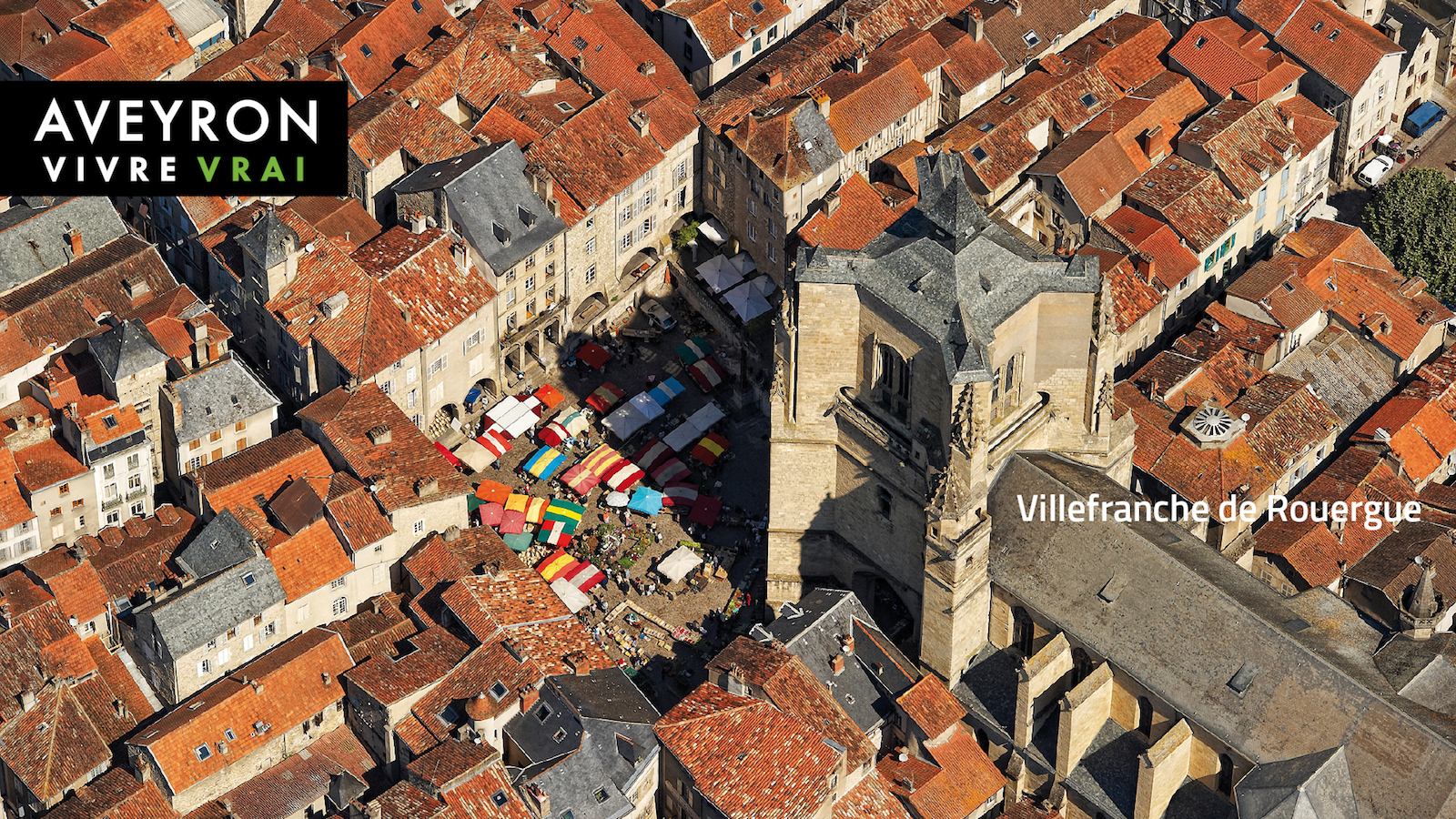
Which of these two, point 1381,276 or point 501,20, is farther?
point 501,20

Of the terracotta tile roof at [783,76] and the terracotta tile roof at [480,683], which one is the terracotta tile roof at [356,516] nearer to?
the terracotta tile roof at [480,683]

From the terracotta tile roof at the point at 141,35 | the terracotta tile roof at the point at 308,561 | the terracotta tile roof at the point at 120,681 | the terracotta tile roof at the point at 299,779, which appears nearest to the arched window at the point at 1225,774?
the terracotta tile roof at the point at 299,779

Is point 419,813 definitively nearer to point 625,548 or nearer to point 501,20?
point 625,548

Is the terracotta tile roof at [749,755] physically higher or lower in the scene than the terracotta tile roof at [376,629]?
lower

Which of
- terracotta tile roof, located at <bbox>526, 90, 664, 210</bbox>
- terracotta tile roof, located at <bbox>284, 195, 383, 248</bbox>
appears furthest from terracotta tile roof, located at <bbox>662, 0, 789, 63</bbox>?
terracotta tile roof, located at <bbox>284, 195, 383, 248</bbox>

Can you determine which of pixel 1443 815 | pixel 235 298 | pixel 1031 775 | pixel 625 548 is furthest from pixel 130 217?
pixel 1443 815

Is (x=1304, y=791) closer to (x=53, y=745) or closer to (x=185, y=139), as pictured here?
(x=53, y=745)
